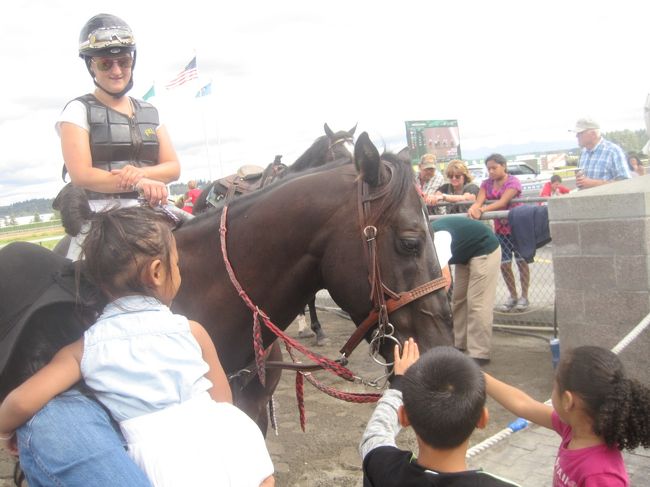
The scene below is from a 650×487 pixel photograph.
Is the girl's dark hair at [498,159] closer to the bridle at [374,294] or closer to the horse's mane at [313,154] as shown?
the horse's mane at [313,154]

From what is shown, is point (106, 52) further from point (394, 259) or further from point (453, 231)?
point (453, 231)

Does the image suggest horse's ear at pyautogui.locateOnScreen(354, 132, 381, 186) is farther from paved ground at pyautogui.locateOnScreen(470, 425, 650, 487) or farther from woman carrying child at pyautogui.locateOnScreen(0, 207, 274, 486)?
paved ground at pyautogui.locateOnScreen(470, 425, 650, 487)

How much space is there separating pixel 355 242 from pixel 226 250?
0.61 metres

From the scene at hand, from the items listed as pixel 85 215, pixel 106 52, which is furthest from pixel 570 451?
pixel 106 52

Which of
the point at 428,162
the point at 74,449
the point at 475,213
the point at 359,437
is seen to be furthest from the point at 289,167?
the point at 428,162

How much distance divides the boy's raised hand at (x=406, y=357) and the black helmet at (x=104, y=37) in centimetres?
195

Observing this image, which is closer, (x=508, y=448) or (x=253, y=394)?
(x=253, y=394)

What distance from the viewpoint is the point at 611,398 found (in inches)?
71.3

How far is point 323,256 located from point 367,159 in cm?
47

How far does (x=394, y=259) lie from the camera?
7.56 feet

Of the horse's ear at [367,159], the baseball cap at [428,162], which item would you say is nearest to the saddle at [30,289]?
the horse's ear at [367,159]

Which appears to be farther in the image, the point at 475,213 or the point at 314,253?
the point at 475,213

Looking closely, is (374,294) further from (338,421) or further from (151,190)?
(338,421)

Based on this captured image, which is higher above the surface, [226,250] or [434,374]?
[226,250]
